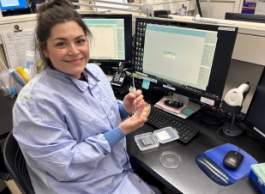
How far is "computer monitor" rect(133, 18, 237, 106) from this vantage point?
3.47 ft

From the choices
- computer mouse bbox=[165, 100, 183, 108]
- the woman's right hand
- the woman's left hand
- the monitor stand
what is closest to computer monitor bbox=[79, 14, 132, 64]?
computer mouse bbox=[165, 100, 183, 108]

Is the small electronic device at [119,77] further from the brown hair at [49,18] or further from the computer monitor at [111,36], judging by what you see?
the brown hair at [49,18]

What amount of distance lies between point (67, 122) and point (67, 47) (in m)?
0.28

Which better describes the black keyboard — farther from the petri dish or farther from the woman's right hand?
the woman's right hand

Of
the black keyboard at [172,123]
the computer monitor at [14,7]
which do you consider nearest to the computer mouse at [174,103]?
the black keyboard at [172,123]

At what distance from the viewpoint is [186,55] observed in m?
1.18

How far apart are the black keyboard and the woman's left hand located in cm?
16

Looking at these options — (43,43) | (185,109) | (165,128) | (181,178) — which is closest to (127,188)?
(181,178)

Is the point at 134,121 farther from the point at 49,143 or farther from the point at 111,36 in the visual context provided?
the point at 111,36

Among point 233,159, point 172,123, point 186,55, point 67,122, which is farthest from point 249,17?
point 67,122

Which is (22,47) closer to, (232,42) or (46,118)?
(46,118)

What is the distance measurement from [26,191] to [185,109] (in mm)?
864

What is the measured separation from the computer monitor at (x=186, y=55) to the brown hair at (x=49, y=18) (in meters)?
0.49

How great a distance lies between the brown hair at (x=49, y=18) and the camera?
0.85 m
